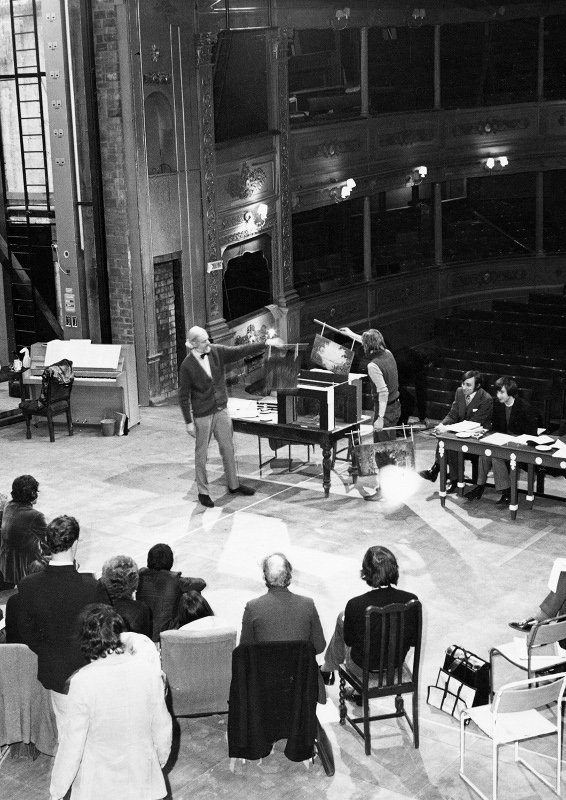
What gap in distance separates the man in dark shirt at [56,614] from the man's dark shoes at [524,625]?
10.2ft

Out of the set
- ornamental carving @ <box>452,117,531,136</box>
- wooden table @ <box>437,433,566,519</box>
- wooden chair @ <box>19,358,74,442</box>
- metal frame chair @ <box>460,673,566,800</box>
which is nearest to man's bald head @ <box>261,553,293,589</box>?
metal frame chair @ <box>460,673,566,800</box>

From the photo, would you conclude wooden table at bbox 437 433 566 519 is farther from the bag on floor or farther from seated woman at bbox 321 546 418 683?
seated woman at bbox 321 546 418 683

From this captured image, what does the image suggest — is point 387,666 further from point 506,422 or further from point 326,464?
point 506,422

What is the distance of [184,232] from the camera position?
14.4 m

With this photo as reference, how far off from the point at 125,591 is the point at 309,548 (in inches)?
130

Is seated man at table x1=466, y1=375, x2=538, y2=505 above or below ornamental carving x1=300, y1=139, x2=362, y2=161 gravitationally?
below

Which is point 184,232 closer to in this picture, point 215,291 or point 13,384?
point 215,291

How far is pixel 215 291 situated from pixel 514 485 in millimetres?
6430

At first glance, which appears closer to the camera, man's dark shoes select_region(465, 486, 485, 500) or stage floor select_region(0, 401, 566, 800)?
stage floor select_region(0, 401, 566, 800)

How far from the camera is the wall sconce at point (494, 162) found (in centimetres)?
2117

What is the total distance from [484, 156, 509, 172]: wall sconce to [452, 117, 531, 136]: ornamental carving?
19.6 inches

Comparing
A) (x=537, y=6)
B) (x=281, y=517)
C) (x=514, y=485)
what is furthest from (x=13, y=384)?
(x=537, y=6)

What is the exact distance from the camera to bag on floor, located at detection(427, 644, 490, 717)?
6.45 meters

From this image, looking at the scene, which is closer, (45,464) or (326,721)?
(326,721)
